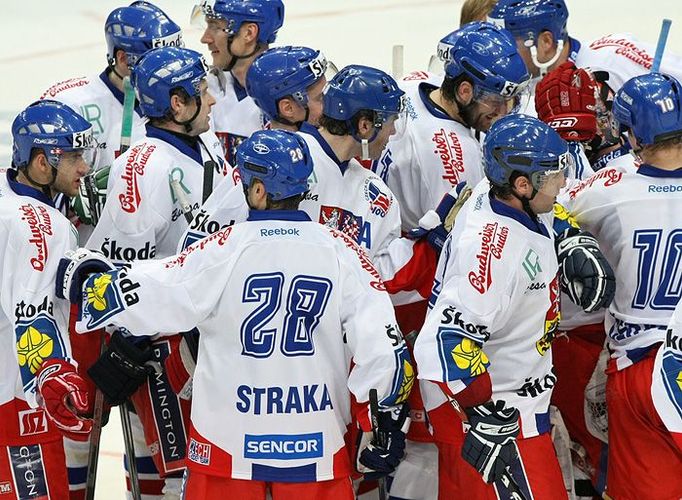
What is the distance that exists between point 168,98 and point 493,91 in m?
1.06

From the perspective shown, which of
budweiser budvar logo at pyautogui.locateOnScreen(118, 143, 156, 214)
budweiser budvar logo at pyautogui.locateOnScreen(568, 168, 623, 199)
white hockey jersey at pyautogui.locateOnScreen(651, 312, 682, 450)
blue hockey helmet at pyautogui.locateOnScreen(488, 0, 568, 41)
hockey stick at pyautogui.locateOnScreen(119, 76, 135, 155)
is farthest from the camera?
blue hockey helmet at pyautogui.locateOnScreen(488, 0, 568, 41)

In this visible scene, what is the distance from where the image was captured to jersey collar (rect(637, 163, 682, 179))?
379 cm

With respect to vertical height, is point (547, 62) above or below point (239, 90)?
above

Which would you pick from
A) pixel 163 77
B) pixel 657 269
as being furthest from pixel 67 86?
pixel 657 269

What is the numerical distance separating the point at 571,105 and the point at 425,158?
53cm

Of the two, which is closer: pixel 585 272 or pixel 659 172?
pixel 585 272

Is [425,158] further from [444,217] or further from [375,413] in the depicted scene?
[375,413]

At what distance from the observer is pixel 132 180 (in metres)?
4.16

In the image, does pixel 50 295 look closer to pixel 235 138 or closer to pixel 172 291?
pixel 172 291

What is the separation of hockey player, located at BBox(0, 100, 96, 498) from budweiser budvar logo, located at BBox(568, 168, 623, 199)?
1.50 metres

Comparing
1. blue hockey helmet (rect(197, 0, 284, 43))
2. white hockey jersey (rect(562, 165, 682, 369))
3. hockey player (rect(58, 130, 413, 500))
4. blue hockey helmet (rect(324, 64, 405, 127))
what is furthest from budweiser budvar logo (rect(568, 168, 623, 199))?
blue hockey helmet (rect(197, 0, 284, 43))

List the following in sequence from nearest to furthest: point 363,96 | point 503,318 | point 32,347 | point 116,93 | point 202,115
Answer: point 503,318
point 32,347
point 363,96
point 202,115
point 116,93

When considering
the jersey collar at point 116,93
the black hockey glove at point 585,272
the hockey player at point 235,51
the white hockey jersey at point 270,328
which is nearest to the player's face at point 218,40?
the hockey player at point 235,51

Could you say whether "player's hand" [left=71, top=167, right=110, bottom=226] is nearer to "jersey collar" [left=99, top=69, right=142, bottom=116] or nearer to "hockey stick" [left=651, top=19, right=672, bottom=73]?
"jersey collar" [left=99, top=69, right=142, bottom=116]
